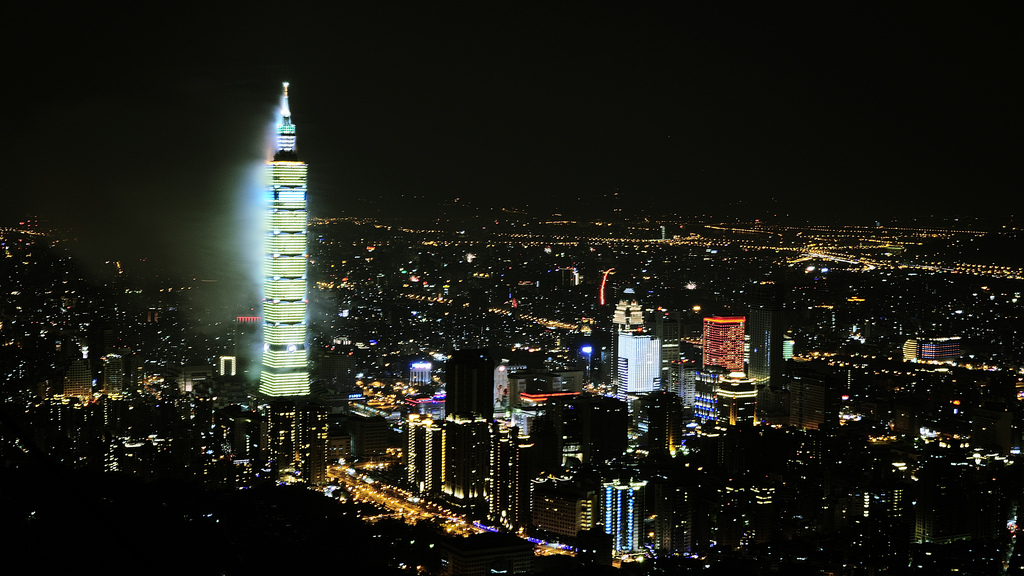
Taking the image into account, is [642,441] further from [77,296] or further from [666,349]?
[77,296]

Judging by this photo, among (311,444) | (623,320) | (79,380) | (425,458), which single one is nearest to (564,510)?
(425,458)

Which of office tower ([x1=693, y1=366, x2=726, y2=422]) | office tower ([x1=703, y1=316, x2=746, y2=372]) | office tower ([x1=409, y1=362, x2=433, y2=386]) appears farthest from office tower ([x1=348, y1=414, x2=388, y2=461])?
office tower ([x1=703, y1=316, x2=746, y2=372])

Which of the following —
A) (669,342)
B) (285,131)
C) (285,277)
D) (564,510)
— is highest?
(285,131)

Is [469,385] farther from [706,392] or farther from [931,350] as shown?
[931,350]

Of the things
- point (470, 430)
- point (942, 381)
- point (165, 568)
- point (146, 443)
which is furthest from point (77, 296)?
point (942, 381)

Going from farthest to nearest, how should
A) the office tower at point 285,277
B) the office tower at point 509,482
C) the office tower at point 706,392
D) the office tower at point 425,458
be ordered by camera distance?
the office tower at point 285,277 < the office tower at point 706,392 < the office tower at point 425,458 < the office tower at point 509,482

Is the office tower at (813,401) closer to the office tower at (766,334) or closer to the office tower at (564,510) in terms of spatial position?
the office tower at (766,334)

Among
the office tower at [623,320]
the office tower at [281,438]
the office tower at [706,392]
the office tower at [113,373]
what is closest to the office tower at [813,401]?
the office tower at [706,392]
